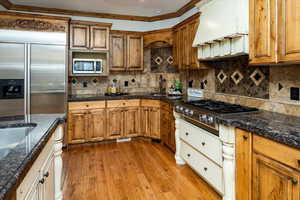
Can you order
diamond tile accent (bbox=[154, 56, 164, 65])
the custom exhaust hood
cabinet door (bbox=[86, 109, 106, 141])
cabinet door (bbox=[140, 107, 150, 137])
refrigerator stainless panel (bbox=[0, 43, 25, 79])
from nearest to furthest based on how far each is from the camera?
the custom exhaust hood
refrigerator stainless panel (bbox=[0, 43, 25, 79])
cabinet door (bbox=[86, 109, 106, 141])
cabinet door (bbox=[140, 107, 150, 137])
diamond tile accent (bbox=[154, 56, 164, 65])

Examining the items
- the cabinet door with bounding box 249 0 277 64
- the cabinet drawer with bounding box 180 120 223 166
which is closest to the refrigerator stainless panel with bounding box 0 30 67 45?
the cabinet drawer with bounding box 180 120 223 166

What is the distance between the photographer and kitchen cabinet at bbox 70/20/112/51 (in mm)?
3906

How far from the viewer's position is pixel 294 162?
129 centimetres

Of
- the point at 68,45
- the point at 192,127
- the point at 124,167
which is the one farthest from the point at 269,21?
the point at 68,45

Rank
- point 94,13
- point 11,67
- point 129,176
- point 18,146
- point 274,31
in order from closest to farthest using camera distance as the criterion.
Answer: point 18,146 < point 274,31 < point 129,176 < point 11,67 < point 94,13

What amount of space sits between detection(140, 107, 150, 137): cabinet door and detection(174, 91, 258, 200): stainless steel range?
1.09 metres

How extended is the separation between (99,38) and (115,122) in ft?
5.62

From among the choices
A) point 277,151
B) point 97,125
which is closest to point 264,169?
point 277,151

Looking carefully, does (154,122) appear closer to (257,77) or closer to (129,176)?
(129,176)

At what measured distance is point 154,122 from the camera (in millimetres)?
3963

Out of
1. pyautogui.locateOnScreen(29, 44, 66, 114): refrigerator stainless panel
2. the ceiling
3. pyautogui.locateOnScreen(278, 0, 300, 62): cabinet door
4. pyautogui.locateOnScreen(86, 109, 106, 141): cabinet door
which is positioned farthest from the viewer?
pyautogui.locateOnScreen(86, 109, 106, 141): cabinet door

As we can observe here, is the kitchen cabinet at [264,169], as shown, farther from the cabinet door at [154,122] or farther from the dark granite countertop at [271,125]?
the cabinet door at [154,122]

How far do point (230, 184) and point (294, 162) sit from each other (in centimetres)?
74

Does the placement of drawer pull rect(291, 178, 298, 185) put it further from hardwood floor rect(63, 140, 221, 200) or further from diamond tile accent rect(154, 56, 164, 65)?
diamond tile accent rect(154, 56, 164, 65)
